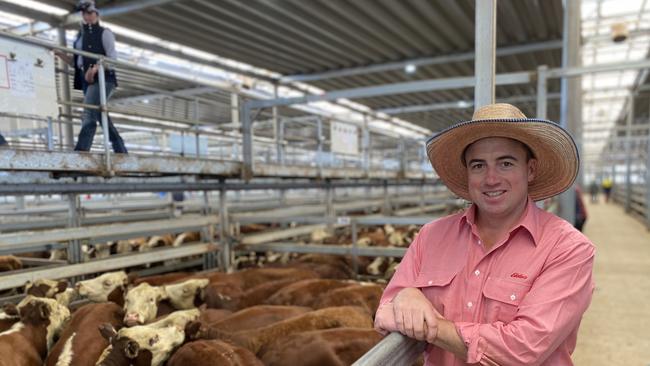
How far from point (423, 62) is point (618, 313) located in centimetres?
616

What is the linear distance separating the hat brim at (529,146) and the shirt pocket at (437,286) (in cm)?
52

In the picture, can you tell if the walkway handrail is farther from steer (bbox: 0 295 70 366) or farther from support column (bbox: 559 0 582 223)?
support column (bbox: 559 0 582 223)

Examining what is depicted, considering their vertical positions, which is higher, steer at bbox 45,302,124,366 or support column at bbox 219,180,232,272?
support column at bbox 219,180,232,272

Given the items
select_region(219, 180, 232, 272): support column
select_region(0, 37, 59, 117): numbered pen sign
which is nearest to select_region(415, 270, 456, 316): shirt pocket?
select_region(0, 37, 59, 117): numbered pen sign

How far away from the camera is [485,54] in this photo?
253cm

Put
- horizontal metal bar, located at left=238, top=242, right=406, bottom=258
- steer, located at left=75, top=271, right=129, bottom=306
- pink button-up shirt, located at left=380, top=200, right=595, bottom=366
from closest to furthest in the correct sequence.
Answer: pink button-up shirt, located at left=380, top=200, right=595, bottom=366 < steer, located at left=75, top=271, right=129, bottom=306 < horizontal metal bar, located at left=238, top=242, right=406, bottom=258

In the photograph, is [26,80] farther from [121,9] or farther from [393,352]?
[121,9]

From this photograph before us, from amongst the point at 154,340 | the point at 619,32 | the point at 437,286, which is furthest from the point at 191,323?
the point at 619,32

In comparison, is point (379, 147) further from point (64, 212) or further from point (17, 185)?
point (17, 185)

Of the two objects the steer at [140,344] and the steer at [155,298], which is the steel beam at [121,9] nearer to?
the steer at [155,298]

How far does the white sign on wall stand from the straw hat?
14.7 feet

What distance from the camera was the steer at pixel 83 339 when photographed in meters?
2.91

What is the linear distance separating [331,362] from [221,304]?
1.91m

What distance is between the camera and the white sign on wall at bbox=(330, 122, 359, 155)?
636 centimetres
